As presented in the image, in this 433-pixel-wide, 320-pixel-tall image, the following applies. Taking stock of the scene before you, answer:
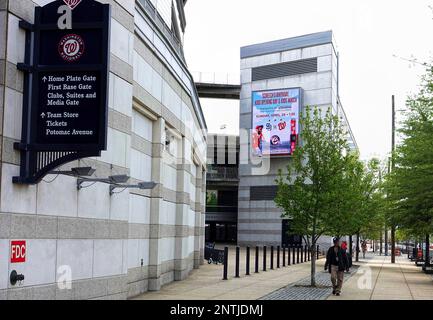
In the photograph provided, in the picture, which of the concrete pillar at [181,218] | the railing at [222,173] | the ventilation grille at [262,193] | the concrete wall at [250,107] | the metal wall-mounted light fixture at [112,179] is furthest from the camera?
the railing at [222,173]

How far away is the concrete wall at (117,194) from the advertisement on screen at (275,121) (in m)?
36.0

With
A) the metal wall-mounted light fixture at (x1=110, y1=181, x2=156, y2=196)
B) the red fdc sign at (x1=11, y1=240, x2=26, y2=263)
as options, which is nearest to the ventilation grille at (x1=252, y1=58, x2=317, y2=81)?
the metal wall-mounted light fixture at (x1=110, y1=181, x2=156, y2=196)

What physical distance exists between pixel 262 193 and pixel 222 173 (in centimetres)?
589

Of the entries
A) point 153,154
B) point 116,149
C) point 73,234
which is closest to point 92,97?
point 73,234

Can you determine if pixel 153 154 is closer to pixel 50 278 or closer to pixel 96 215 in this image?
pixel 96 215

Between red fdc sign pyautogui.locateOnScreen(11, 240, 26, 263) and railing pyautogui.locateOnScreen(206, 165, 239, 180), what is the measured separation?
55.9 meters

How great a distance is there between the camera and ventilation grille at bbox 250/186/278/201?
61750 mm

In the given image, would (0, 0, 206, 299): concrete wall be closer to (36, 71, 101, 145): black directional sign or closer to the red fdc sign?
the red fdc sign

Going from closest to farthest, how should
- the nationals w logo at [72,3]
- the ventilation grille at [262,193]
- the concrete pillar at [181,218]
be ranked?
the nationals w logo at [72,3], the concrete pillar at [181,218], the ventilation grille at [262,193]

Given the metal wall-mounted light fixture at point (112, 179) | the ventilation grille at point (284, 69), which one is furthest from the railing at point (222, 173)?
the metal wall-mounted light fixture at point (112, 179)

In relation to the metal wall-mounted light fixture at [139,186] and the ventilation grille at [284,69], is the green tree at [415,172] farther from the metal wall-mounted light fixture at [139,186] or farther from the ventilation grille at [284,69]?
the ventilation grille at [284,69]

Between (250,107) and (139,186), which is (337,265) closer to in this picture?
(139,186)

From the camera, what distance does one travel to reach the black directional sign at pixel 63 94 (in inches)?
390
